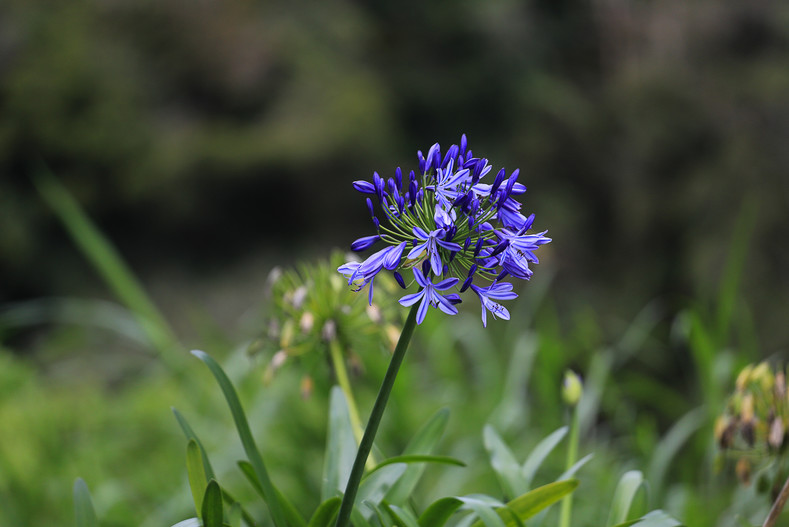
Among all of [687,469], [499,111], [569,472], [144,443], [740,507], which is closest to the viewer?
[569,472]

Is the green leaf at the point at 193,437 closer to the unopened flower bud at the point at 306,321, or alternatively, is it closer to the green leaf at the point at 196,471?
the green leaf at the point at 196,471

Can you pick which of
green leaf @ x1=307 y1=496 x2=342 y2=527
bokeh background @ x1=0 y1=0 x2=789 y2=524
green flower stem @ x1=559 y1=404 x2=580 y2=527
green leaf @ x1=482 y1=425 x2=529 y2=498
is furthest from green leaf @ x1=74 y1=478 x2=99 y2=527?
bokeh background @ x1=0 y1=0 x2=789 y2=524

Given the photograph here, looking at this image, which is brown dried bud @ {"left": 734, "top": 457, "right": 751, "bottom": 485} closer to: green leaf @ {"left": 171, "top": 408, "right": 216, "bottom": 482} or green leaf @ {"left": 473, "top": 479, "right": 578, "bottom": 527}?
green leaf @ {"left": 473, "top": 479, "right": 578, "bottom": 527}

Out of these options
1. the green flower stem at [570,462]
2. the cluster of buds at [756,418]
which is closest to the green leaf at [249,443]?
the green flower stem at [570,462]

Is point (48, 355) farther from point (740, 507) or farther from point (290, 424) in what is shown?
point (740, 507)

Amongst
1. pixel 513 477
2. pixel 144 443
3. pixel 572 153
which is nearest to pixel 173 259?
pixel 144 443

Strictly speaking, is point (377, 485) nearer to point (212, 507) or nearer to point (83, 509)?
point (212, 507)
